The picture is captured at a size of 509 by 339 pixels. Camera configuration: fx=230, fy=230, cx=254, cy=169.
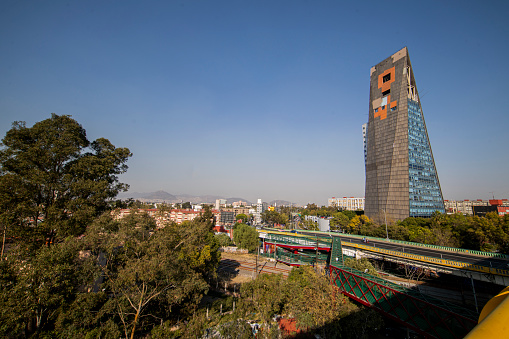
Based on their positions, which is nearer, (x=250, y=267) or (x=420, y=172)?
(x=250, y=267)

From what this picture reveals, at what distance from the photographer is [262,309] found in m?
16.4

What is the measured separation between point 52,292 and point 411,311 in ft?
75.5

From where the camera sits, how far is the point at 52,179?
20.9 meters

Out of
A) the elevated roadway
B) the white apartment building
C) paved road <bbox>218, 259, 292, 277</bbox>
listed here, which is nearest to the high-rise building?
the elevated roadway

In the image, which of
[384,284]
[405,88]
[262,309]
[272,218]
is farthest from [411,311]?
[272,218]

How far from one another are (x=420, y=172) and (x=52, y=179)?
78.0 meters

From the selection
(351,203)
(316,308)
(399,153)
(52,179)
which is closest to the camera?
(316,308)

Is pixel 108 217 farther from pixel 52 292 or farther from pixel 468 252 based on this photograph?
pixel 468 252

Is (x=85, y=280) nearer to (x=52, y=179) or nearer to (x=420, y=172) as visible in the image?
(x=52, y=179)

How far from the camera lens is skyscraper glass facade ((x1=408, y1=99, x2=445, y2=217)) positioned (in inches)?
2439

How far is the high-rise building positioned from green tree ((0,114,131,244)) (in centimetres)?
6415

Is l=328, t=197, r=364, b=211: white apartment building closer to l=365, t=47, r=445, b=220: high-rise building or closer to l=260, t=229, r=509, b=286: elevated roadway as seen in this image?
l=365, t=47, r=445, b=220: high-rise building

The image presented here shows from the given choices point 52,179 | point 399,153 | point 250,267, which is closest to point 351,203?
point 399,153

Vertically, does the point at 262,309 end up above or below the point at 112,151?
below
